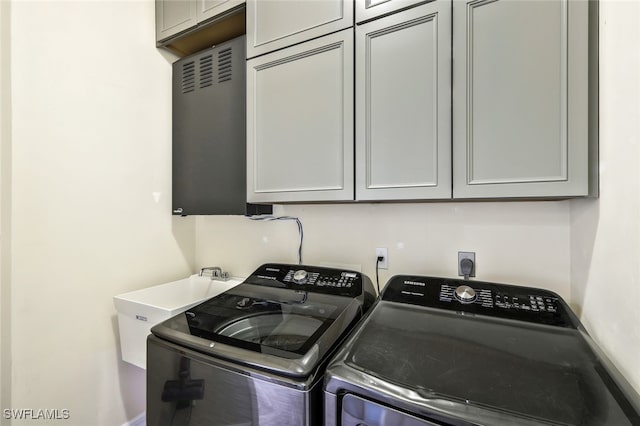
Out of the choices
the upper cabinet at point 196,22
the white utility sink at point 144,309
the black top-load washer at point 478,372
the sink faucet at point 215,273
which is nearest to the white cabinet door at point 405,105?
the black top-load washer at point 478,372

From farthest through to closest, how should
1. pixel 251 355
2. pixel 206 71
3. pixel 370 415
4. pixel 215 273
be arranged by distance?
1. pixel 215 273
2. pixel 206 71
3. pixel 251 355
4. pixel 370 415

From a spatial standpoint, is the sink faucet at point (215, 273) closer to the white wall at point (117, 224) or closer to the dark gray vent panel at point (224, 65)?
the white wall at point (117, 224)

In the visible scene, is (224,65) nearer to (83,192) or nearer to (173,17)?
(173,17)

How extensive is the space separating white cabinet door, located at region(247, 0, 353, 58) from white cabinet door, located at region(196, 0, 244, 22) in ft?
0.46

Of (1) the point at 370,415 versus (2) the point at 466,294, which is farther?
(2) the point at 466,294

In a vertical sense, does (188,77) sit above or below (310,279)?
above

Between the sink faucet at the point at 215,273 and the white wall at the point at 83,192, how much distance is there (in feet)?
0.79

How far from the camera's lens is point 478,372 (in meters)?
0.68

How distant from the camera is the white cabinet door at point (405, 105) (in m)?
1.04

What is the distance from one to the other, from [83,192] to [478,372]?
1839mm

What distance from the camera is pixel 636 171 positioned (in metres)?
0.65

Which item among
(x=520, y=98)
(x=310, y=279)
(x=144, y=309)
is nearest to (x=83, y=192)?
(x=144, y=309)

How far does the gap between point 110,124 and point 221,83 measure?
648 millimetres

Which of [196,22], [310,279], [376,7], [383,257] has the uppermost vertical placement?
→ [196,22]
